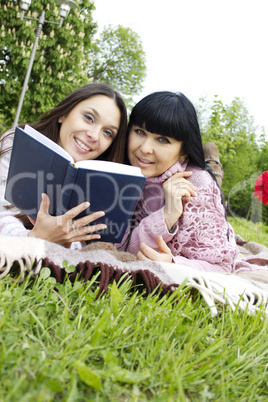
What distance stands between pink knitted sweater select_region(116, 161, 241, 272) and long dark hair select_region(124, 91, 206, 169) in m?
0.27

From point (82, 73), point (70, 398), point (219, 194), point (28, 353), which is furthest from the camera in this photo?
point (82, 73)

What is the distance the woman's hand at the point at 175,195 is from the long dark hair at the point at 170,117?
1.10 feet

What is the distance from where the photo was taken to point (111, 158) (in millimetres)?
3195

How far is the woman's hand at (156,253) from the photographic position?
2428 mm

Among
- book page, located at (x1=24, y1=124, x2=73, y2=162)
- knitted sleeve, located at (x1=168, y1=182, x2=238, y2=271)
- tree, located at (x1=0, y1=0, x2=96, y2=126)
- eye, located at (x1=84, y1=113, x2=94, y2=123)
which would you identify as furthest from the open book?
tree, located at (x1=0, y1=0, x2=96, y2=126)

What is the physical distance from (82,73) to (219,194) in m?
13.9

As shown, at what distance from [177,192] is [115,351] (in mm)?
1613

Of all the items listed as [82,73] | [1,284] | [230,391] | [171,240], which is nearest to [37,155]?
[1,284]

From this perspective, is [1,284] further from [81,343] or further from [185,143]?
[185,143]

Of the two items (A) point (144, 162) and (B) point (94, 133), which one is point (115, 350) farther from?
(B) point (94, 133)

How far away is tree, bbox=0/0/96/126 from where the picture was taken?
12562 millimetres

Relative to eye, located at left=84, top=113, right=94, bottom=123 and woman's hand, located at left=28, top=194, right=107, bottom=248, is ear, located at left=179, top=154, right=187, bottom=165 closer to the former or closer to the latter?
eye, located at left=84, top=113, right=94, bottom=123

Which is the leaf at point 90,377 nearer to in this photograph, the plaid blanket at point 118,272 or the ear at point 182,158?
the plaid blanket at point 118,272

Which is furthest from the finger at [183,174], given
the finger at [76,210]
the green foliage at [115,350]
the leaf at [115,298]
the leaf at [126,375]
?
the leaf at [126,375]
